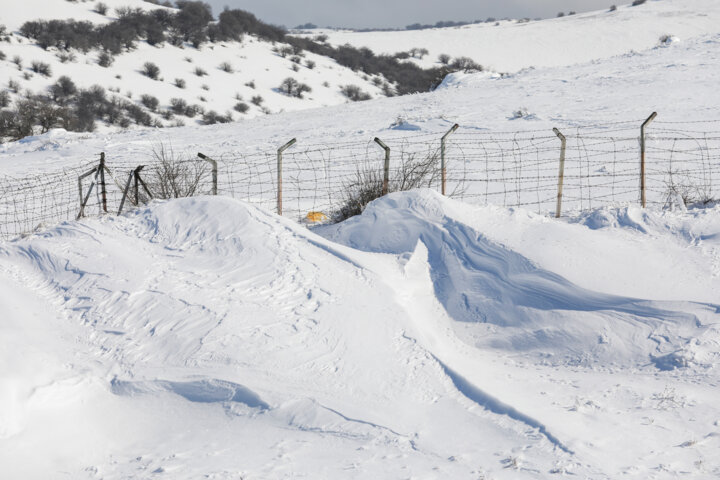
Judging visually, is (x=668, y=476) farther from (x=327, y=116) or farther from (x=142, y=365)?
(x=327, y=116)

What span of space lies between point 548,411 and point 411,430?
963 millimetres

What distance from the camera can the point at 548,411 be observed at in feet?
14.0

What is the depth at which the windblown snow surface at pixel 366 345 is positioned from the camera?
3.85 metres

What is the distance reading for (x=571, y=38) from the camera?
139ft

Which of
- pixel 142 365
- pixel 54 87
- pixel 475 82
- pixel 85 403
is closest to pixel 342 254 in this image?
pixel 142 365

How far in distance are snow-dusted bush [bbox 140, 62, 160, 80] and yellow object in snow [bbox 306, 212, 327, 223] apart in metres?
21.7

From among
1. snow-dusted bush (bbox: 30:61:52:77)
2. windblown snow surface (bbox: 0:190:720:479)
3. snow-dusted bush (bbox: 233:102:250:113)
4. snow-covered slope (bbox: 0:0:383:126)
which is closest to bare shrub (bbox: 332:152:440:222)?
windblown snow surface (bbox: 0:190:720:479)

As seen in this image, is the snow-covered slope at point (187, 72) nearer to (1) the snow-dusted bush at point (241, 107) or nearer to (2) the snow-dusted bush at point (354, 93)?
(1) the snow-dusted bush at point (241, 107)

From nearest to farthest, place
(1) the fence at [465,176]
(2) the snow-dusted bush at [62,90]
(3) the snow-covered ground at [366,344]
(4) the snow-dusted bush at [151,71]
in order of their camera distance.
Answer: (3) the snow-covered ground at [366,344] → (1) the fence at [465,176] → (2) the snow-dusted bush at [62,90] → (4) the snow-dusted bush at [151,71]

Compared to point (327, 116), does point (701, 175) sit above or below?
below

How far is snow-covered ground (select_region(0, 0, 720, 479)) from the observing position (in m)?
3.85

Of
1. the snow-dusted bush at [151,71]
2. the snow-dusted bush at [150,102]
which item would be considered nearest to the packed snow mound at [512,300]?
the snow-dusted bush at [150,102]

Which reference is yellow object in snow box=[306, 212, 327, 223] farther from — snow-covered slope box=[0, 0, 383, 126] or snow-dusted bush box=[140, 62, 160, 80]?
snow-dusted bush box=[140, 62, 160, 80]

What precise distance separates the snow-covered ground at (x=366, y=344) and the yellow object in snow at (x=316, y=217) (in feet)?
5.53
